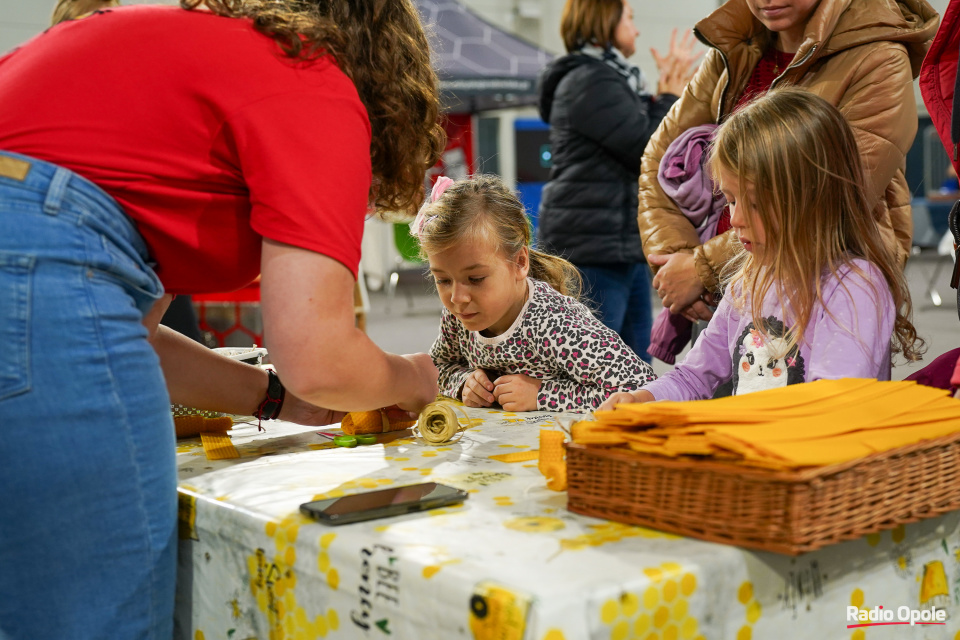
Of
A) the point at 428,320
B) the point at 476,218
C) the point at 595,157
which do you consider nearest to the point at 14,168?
the point at 476,218

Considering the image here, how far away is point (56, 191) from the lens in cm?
97

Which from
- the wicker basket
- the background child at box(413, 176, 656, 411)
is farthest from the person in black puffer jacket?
the wicker basket

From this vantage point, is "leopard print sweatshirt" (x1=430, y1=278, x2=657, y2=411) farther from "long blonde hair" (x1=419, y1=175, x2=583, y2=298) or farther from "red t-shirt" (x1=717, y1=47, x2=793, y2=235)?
"red t-shirt" (x1=717, y1=47, x2=793, y2=235)

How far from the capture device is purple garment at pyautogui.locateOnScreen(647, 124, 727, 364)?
6.82 feet

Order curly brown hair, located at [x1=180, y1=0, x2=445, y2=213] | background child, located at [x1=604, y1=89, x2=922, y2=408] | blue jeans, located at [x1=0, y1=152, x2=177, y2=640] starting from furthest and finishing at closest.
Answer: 1. background child, located at [x1=604, y1=89, x2=922, y2=408]
2. curly brown hair, located at [x1=180, y1=0, x2=445, y2=213]
3. blue jeans, located at [x1=0, y1=152, x2=177, y2=640]

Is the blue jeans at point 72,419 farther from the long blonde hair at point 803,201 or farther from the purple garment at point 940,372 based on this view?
the purple garment at point 940,372

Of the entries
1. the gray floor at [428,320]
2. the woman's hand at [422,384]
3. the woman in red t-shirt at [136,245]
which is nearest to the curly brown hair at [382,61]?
the woman in red t-shirt at [136,245]

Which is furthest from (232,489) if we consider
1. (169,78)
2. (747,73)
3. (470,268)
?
(747,73)

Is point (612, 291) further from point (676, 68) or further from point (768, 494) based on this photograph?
point (768, 494)

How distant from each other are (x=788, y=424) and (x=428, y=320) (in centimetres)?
702

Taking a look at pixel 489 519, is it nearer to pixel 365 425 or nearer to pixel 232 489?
pixel 232 489

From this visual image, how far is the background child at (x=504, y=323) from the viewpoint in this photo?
6.18 feet

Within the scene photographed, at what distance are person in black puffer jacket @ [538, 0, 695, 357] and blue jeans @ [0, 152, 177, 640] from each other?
2.19 metres

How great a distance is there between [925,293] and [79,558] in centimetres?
838
